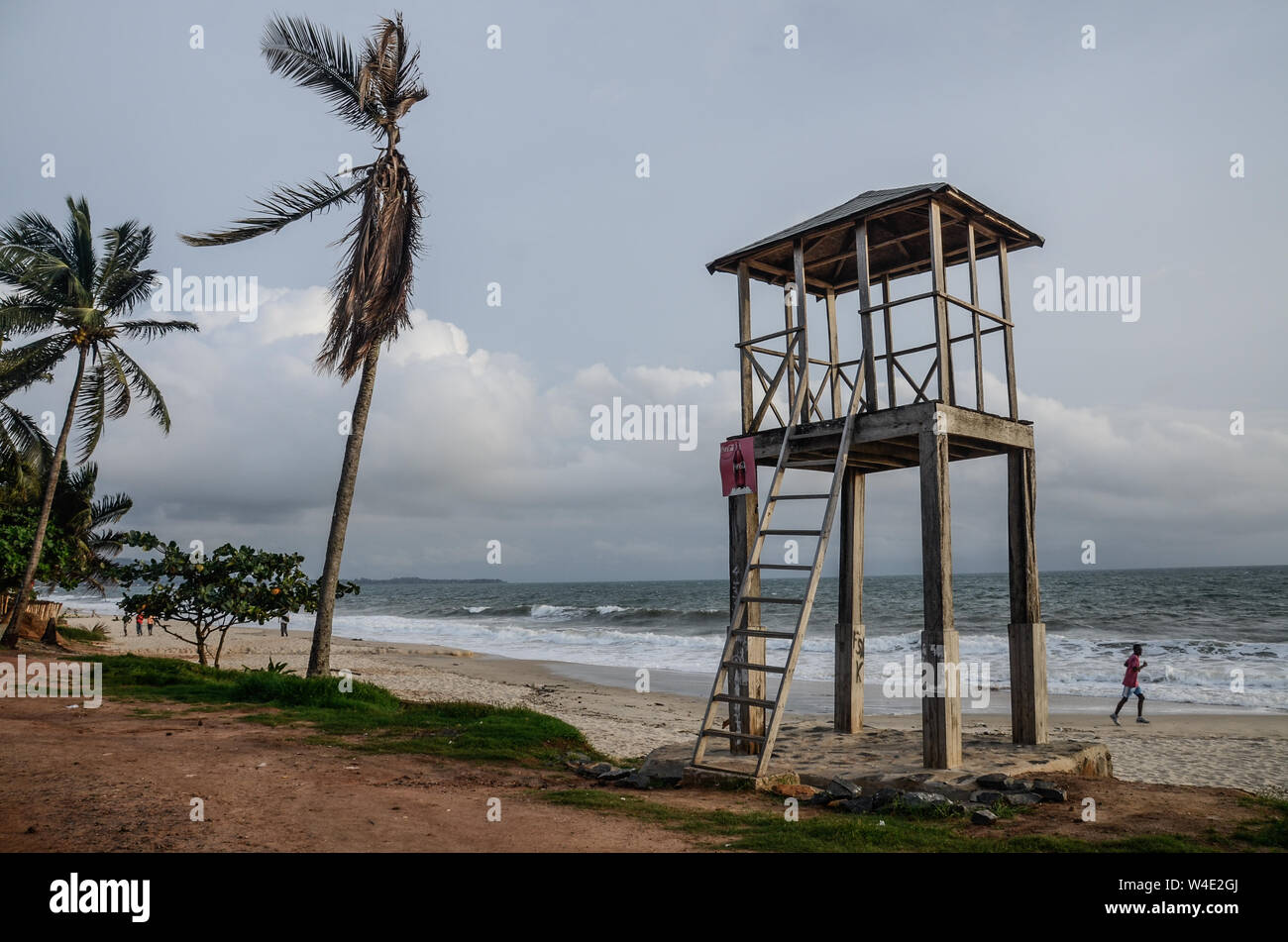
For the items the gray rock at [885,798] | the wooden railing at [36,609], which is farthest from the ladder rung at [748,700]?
the wooden railing at [36,609]

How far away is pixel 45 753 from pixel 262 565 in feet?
29.0

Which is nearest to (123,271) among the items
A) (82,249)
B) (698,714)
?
(82,249)

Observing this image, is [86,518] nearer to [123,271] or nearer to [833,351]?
[123,271]

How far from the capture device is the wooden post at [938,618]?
332 inches

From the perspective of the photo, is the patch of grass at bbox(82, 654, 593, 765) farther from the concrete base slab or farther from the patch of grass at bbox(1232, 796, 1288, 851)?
the patch of grass at bbox(1232, 796, 1288, 851)

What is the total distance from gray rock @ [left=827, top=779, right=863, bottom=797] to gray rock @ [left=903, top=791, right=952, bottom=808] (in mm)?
497

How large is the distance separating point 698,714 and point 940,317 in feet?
41.3

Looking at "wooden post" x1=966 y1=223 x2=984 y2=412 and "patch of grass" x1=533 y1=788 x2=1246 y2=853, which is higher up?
"wooden post" x1=966 y1=223 x2=984 y2=412

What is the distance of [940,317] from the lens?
918 centimetres

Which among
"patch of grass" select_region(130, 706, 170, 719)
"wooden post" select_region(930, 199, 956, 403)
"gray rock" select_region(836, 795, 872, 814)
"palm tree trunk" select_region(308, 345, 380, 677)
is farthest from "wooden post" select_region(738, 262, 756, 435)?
"patch of grass" select_region(130, 706, 170, 719)

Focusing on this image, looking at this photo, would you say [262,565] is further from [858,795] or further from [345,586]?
[858,795]

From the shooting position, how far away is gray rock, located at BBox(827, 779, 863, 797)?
8016 millimetres

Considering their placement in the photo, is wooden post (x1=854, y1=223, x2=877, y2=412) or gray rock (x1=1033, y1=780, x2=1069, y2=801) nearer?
gray rock (x1=1033, y1=780, x2=1069, y2=801)

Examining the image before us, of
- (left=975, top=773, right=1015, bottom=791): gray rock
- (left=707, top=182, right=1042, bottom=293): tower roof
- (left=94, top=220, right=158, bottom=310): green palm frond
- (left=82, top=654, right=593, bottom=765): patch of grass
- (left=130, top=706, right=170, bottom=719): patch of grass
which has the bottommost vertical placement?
(left=82, top=654, right=593, bottom=765): patch of grass
